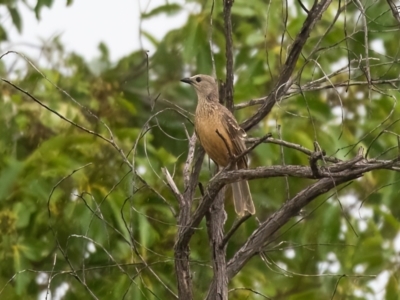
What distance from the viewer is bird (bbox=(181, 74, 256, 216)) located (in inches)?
176

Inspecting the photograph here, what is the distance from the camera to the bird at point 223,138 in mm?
4465

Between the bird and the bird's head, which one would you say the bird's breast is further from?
the bird's head

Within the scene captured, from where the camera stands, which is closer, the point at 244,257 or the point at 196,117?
the point at 244,257

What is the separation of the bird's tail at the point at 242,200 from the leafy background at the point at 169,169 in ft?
0.83

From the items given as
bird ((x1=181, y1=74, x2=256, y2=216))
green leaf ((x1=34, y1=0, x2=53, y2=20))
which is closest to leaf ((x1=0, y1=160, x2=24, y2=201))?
green leaf ((x1=34, y1=0, x2=53, y2=20))

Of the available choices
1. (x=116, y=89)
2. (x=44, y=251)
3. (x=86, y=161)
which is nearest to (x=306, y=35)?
(x=86, y=161)

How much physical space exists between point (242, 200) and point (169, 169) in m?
0.58

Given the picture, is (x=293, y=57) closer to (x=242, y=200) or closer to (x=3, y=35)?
(x=242, y=200)

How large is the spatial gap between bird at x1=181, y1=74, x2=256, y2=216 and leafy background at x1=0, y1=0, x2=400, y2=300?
7.4 inches

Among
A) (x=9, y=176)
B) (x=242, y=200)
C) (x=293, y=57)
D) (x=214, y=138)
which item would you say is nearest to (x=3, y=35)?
(x=9, y=176)

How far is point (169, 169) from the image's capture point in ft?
16.8

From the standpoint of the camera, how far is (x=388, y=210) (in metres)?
5.19

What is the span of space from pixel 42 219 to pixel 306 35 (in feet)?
6.77

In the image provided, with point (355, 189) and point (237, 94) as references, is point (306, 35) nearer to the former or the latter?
point (237, 94)
